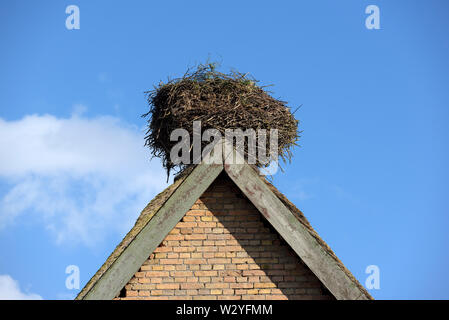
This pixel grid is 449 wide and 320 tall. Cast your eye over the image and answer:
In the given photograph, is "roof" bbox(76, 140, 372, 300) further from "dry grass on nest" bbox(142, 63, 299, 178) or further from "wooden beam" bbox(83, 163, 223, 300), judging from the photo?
"dry grass on nest" bbox(142, 63, 299, 178)

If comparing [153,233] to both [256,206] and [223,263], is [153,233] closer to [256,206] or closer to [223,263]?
[223,263]

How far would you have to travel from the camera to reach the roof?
Answer: 5137 millimetres

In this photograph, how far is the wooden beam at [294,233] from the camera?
16.9 feet

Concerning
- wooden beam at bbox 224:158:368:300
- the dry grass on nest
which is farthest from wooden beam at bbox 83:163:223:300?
the dry grass on nest

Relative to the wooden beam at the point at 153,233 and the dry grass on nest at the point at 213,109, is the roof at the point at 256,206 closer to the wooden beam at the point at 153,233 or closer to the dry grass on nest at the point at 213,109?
the wooden beam at the point at 153,233

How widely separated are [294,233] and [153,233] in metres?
1.47

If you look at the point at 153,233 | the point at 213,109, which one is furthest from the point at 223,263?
the point at 213,109

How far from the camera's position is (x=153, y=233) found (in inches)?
207

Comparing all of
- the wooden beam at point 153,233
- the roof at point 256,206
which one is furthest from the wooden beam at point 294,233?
the wooden beam at point 153,233

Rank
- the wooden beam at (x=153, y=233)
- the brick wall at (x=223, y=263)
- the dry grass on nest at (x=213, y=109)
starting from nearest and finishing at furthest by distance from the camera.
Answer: the wooden beam at (x=153, y=233) < the brick wall at (x=223, y=263) < the dry grass on nest at (x=213, y=109)
